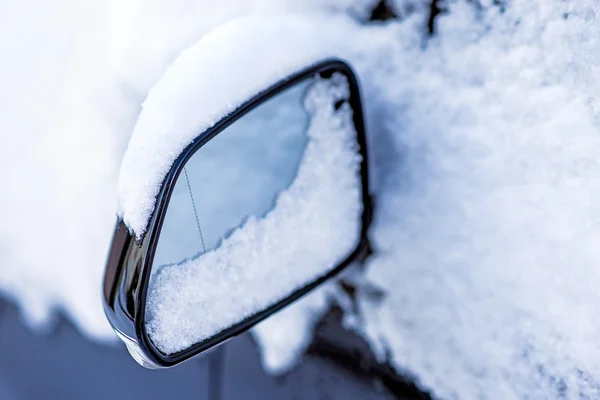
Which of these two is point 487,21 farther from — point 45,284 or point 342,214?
point 45,284

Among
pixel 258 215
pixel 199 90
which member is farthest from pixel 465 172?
pixel 199 90

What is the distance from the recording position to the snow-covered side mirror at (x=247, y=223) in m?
0.96

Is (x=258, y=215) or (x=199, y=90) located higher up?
(x=199, y=90)

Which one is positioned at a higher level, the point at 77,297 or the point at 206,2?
the point at 206,2

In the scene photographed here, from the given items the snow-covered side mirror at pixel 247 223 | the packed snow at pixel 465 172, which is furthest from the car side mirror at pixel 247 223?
the packed snow at pixel 465 172

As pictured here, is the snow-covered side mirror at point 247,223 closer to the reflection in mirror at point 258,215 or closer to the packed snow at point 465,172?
the reflection in mirror at point 258,215

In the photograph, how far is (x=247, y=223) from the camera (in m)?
1.15

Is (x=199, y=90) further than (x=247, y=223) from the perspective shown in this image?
No

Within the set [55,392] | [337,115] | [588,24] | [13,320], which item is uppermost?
[588,24]

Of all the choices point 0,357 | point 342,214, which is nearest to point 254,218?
point 342,214

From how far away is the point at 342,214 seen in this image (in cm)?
130

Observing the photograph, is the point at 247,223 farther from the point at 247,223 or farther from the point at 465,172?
the point at 465,172

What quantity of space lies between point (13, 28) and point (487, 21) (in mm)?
1583

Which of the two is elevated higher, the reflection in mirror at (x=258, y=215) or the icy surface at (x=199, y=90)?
the icy surface at (x=199, y=90)
